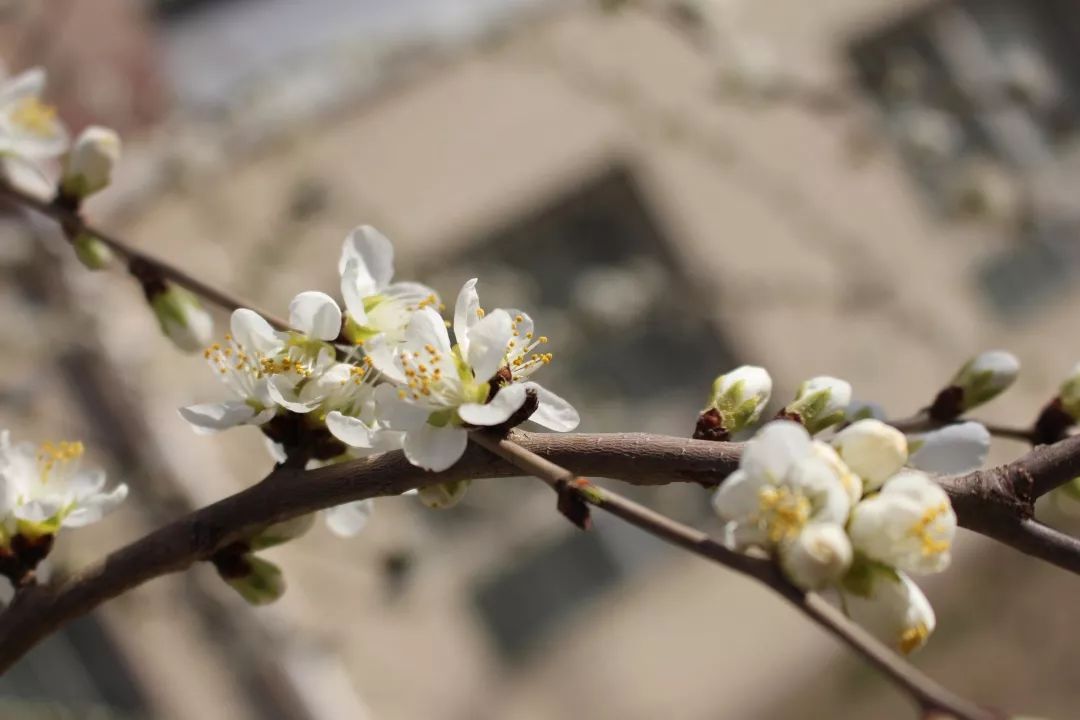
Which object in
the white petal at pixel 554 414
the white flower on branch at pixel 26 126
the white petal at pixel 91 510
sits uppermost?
the white flower on branch at pixel 26 126

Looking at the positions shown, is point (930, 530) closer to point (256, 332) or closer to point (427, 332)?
point (427, 332)

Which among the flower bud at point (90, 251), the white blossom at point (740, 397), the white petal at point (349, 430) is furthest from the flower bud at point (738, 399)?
the flower bud at point (90, 251)

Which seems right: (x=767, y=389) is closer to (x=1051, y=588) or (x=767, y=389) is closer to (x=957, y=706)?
(x=957, y=706)

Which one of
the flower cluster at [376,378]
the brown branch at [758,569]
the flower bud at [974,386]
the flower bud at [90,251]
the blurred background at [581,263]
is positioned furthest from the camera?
the blurred background at [581,263]

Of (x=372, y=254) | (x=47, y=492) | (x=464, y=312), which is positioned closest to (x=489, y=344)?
(x=464, y=312)

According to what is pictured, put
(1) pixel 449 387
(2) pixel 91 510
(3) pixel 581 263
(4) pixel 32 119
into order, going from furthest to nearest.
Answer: (3) pixel 581 263, (4) pixel 32 119, (2) pixel 91 510, (1) pixel 449 387

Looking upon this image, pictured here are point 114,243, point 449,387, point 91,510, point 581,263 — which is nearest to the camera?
point 449,387

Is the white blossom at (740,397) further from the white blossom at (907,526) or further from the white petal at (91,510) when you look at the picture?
the white petal at (91,510)
